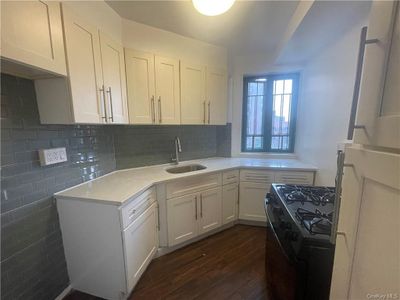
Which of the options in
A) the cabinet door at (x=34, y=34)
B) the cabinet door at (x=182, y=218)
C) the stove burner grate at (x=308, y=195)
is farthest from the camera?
the cabinet door at (x=182, y=218)

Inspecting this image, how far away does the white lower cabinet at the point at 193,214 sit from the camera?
6.52ft

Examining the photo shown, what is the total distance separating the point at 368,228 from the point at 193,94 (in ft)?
6.75

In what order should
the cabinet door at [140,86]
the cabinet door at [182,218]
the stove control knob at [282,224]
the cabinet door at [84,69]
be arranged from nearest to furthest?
the stove control knob at [282,224], the cabinet door at [84,69], the cabinet door at [140,86], the cabinet door at [182,218]

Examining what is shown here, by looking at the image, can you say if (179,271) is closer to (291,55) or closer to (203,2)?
(203,2)

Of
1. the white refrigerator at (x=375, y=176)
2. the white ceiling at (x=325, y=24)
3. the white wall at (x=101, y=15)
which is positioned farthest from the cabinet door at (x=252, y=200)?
the white wall at (x=101, y=15)

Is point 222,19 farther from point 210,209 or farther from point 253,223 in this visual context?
point 253,223

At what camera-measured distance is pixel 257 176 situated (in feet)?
7.98

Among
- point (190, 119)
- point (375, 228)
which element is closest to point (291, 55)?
point (190, 119)

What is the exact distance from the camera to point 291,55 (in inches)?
92.7

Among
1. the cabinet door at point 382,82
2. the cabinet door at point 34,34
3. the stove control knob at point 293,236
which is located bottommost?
the stove control knob at point 293,236

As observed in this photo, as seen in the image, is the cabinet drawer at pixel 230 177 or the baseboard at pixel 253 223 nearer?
the cabinet drawer at pixel 230 177

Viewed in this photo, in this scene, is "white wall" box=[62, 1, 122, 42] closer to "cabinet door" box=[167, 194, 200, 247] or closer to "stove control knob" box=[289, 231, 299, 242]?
"cabinet door" box=[167, 194, 200, 247]

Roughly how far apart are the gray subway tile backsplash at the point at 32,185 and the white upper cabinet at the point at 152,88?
489 mm

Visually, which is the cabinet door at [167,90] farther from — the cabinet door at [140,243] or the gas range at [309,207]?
the gas range at [309,207]
